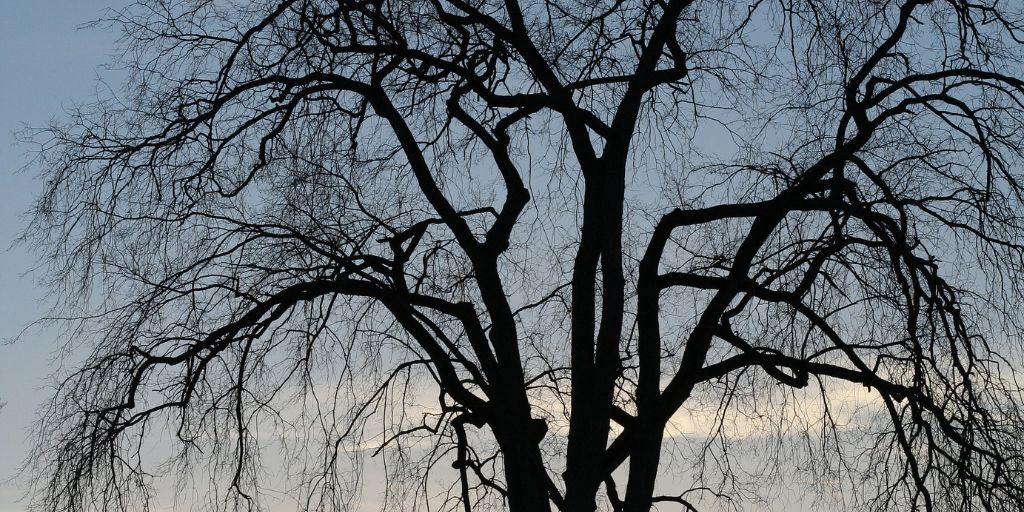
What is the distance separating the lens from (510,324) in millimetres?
8492

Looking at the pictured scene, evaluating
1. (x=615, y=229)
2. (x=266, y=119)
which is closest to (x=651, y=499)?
(x=615, y=229)

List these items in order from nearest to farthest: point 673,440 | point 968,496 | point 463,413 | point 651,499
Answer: point 968,496 < point 651,499 < point 463,413 < point 673,440

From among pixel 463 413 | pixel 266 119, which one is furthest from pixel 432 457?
pixel 266 119

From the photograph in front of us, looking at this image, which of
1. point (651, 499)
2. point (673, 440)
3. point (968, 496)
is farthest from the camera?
point (673, 440)

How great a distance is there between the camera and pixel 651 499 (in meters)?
7.86

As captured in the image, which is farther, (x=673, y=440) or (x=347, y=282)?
(x=673, y=440)

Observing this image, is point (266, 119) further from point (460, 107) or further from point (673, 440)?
point (673, 440)

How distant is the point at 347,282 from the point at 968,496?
4.30 metres

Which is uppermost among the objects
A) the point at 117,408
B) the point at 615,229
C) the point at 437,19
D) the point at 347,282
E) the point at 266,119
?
the point at 437,19

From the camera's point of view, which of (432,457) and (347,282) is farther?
(432,457)

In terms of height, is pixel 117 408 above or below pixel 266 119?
below

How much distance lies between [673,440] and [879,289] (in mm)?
1944

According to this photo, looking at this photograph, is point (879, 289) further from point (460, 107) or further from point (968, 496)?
point (460, 107)

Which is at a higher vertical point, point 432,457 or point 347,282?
point 347,282
